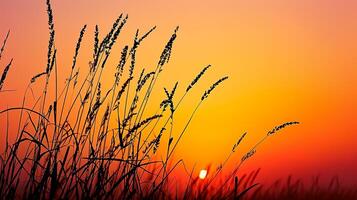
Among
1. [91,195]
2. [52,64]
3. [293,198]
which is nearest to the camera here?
[91,195]

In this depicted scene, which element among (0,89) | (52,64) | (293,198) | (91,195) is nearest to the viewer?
(91,195)

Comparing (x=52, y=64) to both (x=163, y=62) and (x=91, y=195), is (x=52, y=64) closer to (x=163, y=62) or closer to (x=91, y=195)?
(x=163, y=62)

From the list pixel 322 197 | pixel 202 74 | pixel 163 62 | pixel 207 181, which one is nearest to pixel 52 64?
pixel 163 62

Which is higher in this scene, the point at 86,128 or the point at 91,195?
the point at 86,128

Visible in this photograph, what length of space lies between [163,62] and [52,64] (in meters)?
0.67

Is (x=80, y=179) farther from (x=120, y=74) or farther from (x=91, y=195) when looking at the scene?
(x=120, y=74)

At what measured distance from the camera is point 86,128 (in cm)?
396

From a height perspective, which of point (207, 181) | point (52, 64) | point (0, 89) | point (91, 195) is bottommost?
point (91, 195)

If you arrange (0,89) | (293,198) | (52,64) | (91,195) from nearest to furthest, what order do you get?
1. (91,195)
2. (0,89)
3. (52,64)
4. (293,198)

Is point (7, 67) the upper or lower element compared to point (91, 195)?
upper

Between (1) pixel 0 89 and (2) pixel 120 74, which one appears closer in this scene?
(1) pixel 0 89

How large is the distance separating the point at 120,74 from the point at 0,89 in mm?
754

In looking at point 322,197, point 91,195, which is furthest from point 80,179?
point 322,197

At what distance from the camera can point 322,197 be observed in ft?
20.0
